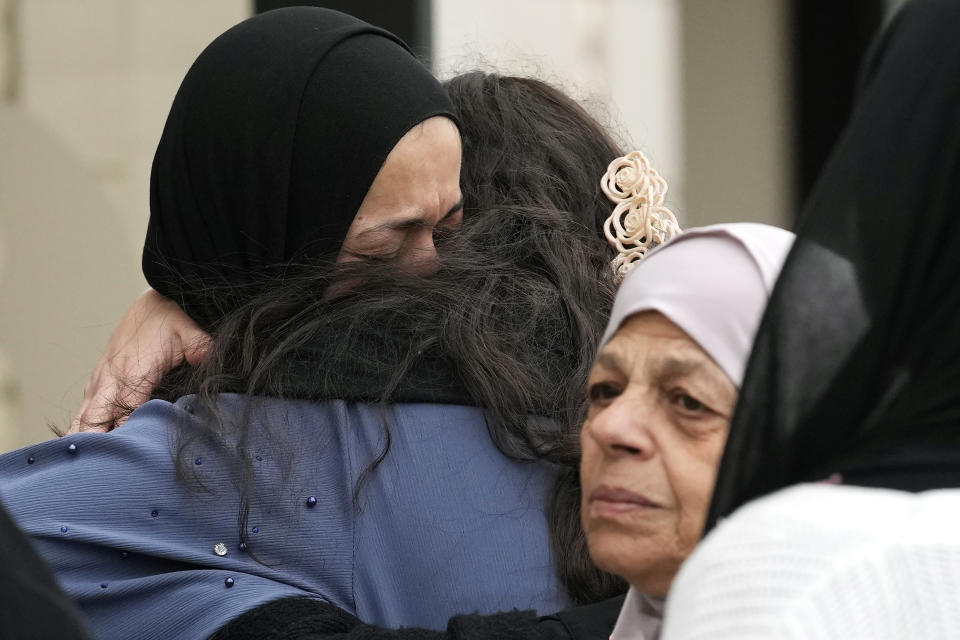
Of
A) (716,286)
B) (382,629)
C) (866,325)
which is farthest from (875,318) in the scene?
(382,629)

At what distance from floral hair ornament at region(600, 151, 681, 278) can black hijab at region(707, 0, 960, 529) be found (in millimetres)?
1332

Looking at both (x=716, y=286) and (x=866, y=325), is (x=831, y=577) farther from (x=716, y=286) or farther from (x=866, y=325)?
(x=716, y=286)

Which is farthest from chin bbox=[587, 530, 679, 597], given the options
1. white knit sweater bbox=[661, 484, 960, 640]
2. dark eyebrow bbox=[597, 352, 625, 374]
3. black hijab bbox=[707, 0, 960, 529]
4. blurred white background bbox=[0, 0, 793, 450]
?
blurred white background bbox=[0, 0, 793, 450]

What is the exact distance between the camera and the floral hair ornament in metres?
2.78

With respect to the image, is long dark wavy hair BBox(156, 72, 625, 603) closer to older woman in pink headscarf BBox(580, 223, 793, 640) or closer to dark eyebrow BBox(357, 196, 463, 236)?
dark eyebrow BBox(357, 196, 463, 236)

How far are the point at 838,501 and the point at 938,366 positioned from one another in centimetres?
25

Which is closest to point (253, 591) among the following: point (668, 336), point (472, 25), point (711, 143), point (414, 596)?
point (414, 596)

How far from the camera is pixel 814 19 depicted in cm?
751

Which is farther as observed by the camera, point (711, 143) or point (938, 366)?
point (711, 143)

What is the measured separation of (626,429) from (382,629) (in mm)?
589

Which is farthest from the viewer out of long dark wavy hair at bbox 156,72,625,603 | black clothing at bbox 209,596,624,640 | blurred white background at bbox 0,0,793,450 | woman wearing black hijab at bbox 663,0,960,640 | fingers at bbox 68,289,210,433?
blurred white background at bbox 0,0,793,450

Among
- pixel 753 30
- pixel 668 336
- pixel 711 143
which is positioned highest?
pixel 668 336

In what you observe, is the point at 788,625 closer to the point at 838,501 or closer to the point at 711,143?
the point at 838,501

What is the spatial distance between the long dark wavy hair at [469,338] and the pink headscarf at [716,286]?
64cm
